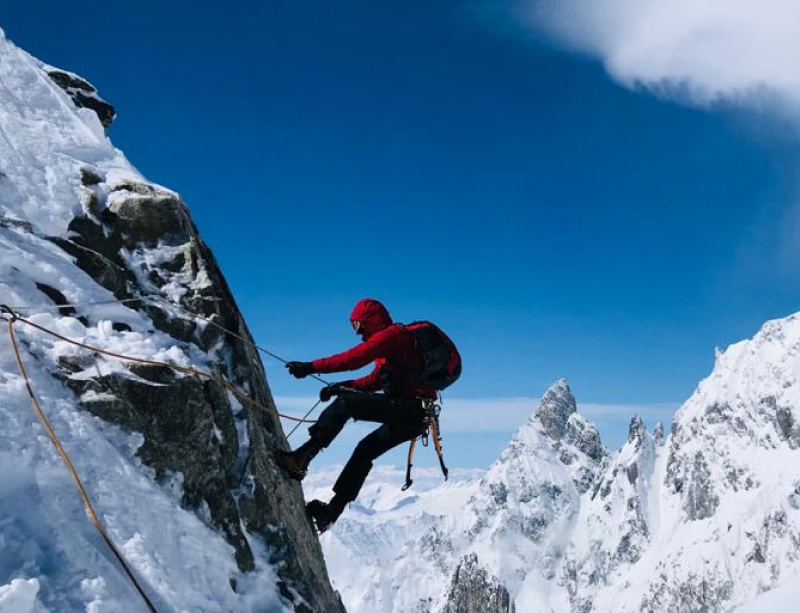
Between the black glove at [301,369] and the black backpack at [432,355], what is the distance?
62.8 inches

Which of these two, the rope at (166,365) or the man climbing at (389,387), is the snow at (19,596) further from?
the man climbing at (389,387)

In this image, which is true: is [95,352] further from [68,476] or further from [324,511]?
[324,511]

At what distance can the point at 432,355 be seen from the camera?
10.9m

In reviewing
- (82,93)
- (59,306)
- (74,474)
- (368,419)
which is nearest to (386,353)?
(368,419)

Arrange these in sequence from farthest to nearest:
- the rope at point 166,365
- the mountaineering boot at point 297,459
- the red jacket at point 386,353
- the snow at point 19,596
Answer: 1. the mountaineering boot at point 297,459
2. the red jacket at point 386,353
3. the rope at point 166,365
4. the snow at point 19,596

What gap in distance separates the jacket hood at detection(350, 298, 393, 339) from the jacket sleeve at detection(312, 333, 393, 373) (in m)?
0.42

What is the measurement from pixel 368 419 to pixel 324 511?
201cm

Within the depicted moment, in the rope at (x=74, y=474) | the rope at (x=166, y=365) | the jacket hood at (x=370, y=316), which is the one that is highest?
the jacket hood at (x=370, y=316)

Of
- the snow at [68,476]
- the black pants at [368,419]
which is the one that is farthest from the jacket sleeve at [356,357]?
the snow at [68,476]

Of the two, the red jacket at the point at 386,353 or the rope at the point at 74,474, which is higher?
the red jacket at the point at 386,353

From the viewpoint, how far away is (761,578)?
19462cm

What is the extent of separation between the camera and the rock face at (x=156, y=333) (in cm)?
896

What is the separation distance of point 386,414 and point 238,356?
266 centimetres

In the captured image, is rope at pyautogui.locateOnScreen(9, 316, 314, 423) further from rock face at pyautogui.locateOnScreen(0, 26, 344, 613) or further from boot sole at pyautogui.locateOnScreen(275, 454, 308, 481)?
boot sole at pyautogui.locateOnScreen(275, 454, 308, 481)
